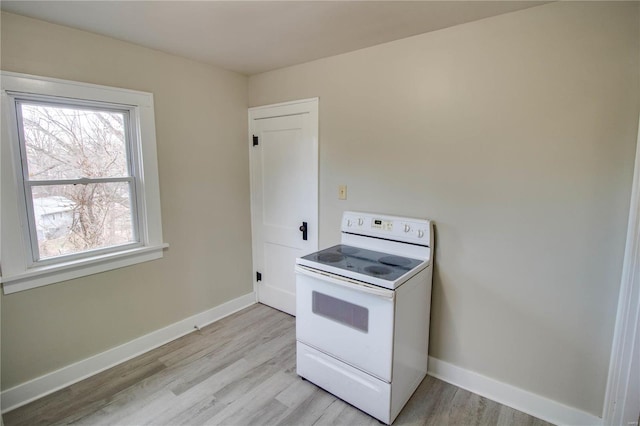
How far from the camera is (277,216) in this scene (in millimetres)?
3109

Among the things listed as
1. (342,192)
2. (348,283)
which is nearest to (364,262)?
(348,283)

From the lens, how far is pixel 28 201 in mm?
1938

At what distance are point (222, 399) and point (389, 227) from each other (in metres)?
1.58

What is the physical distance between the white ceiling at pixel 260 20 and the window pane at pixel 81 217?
1036 millimetres

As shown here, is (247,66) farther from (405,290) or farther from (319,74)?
(405,290)

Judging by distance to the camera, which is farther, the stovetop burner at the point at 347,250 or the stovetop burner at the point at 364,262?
the stovetop burner at the point at 347,250

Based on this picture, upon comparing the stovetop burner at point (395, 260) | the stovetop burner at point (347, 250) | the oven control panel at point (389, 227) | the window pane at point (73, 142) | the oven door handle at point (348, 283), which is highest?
the window pane at point (73, 142)

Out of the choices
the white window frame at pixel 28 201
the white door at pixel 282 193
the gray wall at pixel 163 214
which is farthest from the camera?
the white door at pixel 282 193

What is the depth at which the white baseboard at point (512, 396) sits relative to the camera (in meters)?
1.79

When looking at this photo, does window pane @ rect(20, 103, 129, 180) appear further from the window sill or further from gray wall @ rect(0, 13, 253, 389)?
the window sill

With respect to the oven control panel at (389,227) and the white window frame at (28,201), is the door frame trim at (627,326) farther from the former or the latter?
the white window frame at (28,201)

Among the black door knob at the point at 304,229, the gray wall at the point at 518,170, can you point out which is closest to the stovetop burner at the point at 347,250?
the gray wall at the point at 518,170

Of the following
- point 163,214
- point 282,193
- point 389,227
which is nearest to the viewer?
point 389,227

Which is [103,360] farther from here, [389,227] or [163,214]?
[389,227]
